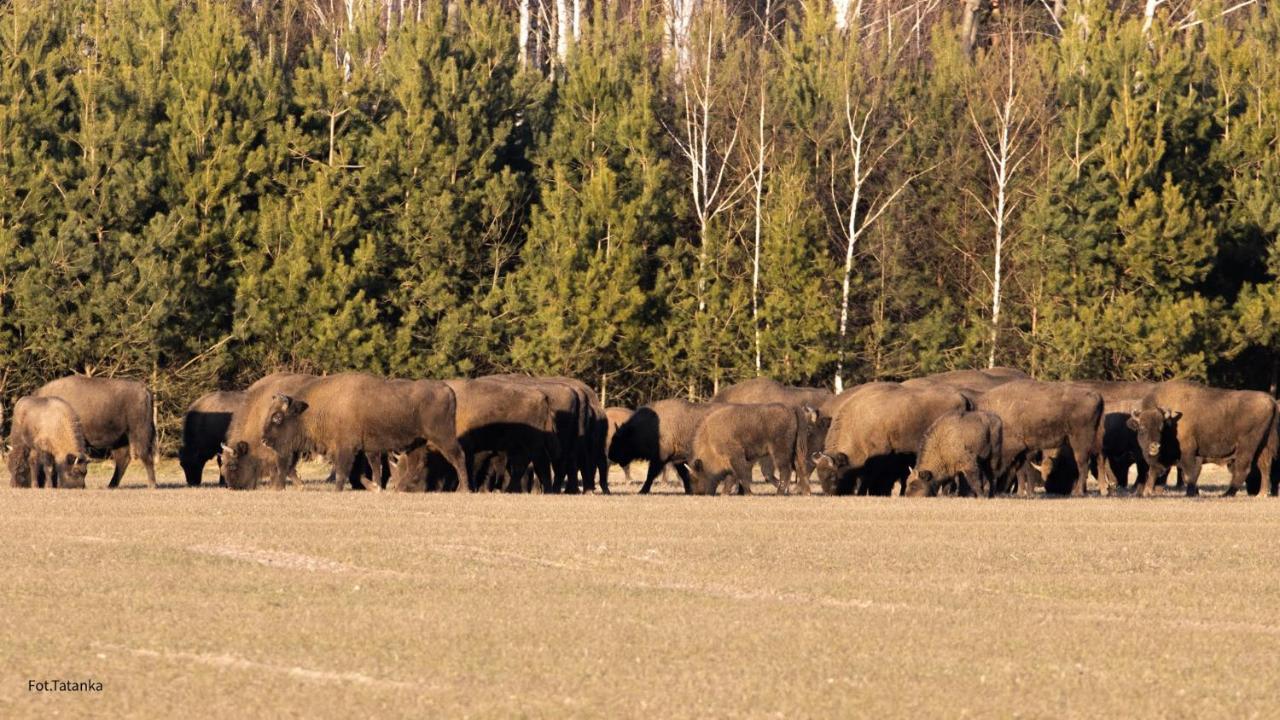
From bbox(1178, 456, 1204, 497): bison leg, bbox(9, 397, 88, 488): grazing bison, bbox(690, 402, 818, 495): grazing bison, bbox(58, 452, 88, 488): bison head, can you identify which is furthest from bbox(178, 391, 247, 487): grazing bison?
bbox(1178, 456, 1204, 497): bison leg

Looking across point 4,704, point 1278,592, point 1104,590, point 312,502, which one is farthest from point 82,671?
point 312,502

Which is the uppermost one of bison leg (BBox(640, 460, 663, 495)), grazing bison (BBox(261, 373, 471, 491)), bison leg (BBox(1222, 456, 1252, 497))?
grazing bison (BBox(261, 373, 471, 491))

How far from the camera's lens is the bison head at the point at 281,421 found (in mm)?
30422

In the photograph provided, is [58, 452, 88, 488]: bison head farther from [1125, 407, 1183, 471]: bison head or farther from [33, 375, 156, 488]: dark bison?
[1125, 407, 1183, 471]: bison head

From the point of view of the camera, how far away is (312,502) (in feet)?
82.0

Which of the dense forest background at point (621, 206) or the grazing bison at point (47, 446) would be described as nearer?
the grazing bison at point (47, 446)

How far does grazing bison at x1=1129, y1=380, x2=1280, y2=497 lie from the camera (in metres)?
33.5

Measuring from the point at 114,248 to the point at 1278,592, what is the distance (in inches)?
1245

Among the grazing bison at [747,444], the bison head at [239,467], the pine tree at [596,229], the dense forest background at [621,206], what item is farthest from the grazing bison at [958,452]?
the pine tree at [596,229]

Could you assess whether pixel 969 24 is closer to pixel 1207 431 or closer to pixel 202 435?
pixel 1207 431

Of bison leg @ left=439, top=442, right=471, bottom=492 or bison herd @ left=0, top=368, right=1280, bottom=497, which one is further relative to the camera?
bison leg @ left=439, top=442, right=471, bottom=492

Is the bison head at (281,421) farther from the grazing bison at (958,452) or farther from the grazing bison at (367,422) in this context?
the grazing bison at (958,452)

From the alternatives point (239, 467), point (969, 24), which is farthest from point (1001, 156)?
point (239, 467)

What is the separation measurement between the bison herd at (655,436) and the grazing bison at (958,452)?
0.02 m
